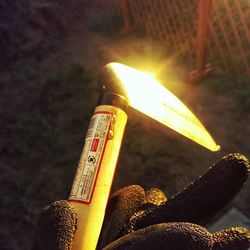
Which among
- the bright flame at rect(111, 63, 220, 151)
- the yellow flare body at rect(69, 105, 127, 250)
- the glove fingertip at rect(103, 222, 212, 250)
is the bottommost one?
the glove fingertip at rect(103, 222, 212, 250)

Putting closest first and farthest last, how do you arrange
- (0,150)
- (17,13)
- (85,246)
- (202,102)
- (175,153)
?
(85,246) < (175,153) < (202,102) < (0,150) < (17,13)

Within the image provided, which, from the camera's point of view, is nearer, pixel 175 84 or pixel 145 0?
pixel 175 84

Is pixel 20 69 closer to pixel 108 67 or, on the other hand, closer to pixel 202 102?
pixel 202 102

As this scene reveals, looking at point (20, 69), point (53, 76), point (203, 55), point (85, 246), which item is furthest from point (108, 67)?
point (20, 69)

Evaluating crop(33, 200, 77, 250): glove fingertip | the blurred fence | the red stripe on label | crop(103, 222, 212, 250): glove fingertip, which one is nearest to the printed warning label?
the red stripe on label

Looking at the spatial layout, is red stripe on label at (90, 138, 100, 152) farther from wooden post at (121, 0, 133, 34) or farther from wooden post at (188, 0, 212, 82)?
wooden post at (121, 0, 133, 34)

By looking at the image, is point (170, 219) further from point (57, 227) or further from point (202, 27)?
point (202, 27)

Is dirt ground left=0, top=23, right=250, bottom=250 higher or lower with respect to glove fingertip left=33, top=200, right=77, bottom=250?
higher
